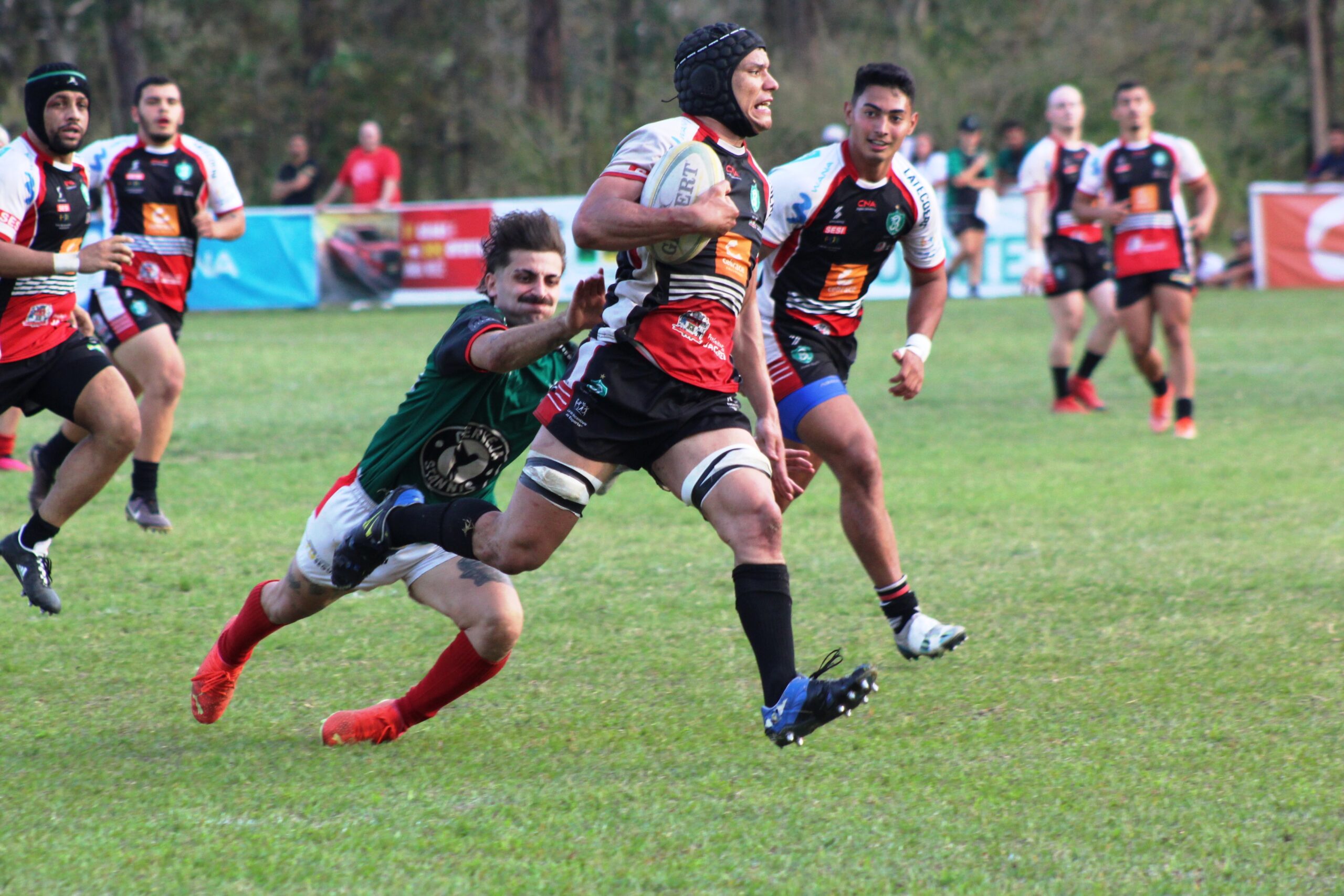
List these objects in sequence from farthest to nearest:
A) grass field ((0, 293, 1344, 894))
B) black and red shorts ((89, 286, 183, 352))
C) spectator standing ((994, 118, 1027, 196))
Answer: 1. spectator standing ((994, 118, 1027, 196))
2. black and red shorts ((89, 286, 183, 352))
3. grass field ((0, 293, 1344, 894))

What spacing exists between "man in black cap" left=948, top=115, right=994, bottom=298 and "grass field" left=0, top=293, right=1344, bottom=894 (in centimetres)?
1208

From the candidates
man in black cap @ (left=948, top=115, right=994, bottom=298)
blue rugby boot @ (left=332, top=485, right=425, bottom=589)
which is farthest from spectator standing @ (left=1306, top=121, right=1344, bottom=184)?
blue rugby boot @ (left=332, top=485, right=425, bottom=589)

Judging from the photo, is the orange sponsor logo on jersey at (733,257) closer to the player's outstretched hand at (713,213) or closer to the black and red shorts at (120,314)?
the player's outstretched hand at (713,213)

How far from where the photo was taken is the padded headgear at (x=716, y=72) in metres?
4.10

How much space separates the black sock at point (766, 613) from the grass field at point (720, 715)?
306 millimetres

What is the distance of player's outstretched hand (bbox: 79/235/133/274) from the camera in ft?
18.2

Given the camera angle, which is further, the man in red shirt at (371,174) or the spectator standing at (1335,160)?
the man in red shirt at (371,174)

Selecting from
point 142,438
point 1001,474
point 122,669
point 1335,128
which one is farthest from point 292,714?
point 1335,128

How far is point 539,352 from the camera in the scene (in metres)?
3.89

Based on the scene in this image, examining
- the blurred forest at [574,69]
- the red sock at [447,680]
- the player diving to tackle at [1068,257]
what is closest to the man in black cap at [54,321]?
the red sock at [447,680]

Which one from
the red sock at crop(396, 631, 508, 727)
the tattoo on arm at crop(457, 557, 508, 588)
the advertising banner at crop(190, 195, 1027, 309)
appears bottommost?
the advertising banner at crop(190, 195, 1027, 309)

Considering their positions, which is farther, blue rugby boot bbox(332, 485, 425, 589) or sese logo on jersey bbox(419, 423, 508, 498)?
sese logo on jersey bbox(419, 423, 508, 498)

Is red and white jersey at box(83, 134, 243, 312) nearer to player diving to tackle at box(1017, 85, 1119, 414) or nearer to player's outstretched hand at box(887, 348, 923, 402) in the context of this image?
player's outstretched hand at box(887, 348, 923, 402)

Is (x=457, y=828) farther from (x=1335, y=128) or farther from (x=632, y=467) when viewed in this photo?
(x=1335, y=128)
